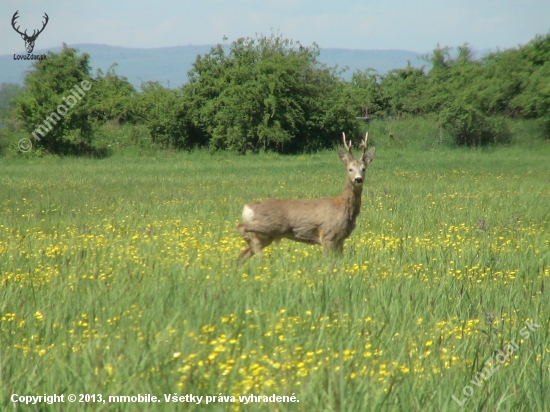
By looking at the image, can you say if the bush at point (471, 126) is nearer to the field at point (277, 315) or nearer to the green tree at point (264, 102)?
the green tree at point (264, 102)

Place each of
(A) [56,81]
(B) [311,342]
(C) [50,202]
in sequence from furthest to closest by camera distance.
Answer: (A) [56,81]
(C) [50,202]
(B) [311,342]

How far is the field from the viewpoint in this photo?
3445mm

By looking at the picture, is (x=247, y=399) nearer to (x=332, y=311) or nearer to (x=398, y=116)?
(x=332, y=311)

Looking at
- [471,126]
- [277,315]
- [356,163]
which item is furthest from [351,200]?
[471,126]

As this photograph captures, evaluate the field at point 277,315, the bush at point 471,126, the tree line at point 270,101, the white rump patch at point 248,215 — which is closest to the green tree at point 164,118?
the tree line at point 270,101

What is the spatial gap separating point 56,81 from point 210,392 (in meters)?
29.9

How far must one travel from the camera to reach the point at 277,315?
183 inches

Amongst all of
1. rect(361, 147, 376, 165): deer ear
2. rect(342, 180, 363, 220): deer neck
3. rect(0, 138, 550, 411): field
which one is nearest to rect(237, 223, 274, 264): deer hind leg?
rect(0, 138, 550, 411): field

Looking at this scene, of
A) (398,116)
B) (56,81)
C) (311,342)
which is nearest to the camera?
(311,342)

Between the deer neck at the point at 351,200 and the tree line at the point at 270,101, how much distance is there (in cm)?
2416

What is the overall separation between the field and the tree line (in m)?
21.2

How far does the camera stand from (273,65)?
33.5 m

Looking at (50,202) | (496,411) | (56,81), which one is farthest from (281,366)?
(56,81)

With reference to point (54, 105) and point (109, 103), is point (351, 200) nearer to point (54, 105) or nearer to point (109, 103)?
point (54, 105)
